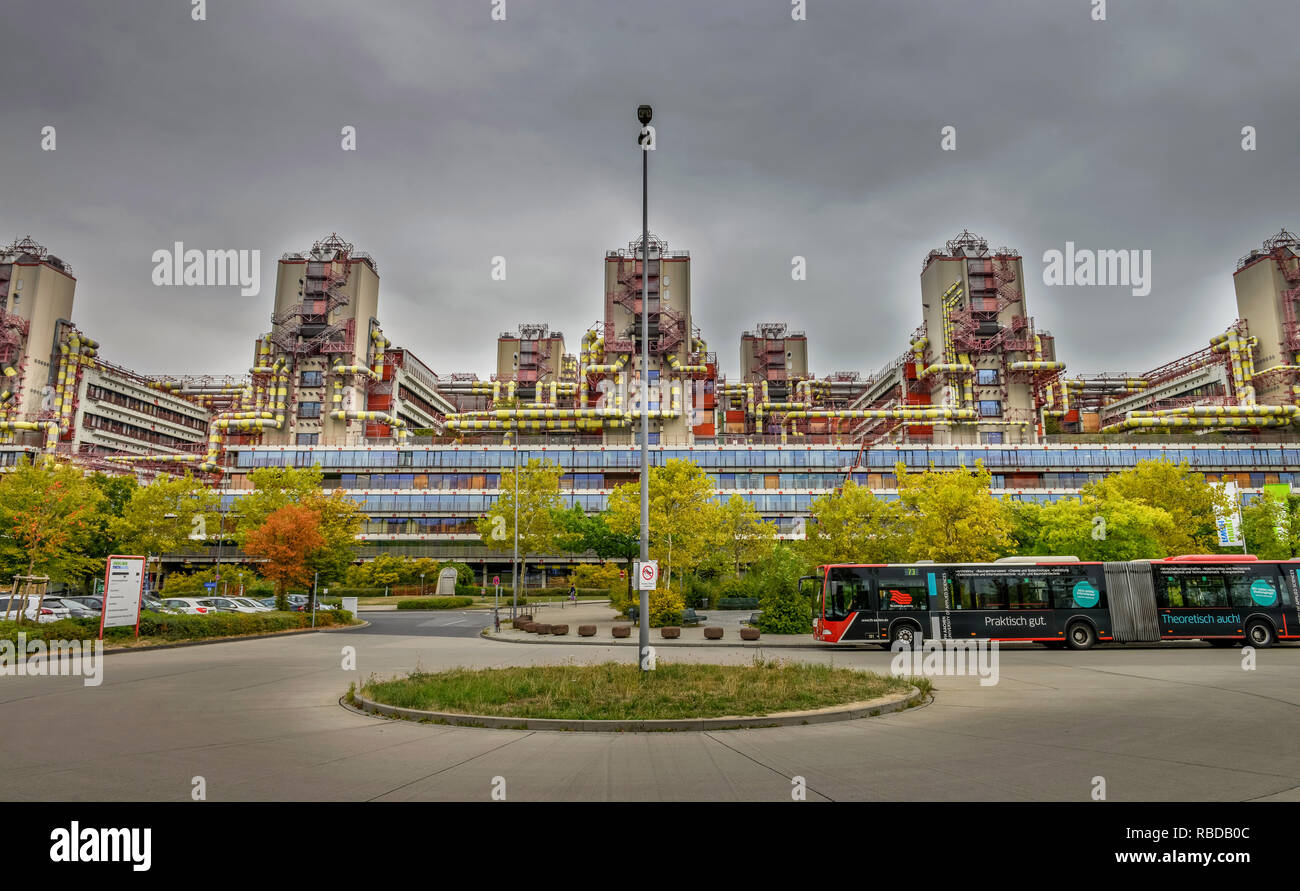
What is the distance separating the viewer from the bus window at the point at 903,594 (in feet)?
76.8

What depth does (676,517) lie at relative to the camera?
3919 centimetres

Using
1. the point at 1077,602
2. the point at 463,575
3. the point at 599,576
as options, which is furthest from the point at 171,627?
the point at 463,575

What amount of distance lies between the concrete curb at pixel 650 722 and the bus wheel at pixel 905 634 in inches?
511

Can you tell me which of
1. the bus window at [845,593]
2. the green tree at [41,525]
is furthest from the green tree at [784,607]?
the green tree at [41,525]

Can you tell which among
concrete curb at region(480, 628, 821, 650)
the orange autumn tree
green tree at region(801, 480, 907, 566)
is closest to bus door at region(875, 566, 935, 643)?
concrete curb at region(480, 628, 821, 650)

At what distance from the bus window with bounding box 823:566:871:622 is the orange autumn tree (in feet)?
79.5

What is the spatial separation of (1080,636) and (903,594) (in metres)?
5.74

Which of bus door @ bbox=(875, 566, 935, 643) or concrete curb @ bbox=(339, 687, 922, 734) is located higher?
bus door @ bbox=(875, 566, 935, 643)

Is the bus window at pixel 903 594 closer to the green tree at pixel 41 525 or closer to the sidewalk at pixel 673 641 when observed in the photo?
the sidewalk at pixel 673 641

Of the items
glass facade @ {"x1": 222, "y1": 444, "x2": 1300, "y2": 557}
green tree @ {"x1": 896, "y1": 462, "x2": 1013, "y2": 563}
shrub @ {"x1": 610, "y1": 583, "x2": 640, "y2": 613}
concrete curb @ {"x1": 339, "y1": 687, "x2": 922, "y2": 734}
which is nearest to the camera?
concrete curb @ {"x1": 339, "y1": 687, "x2": 922, "y2": 734}

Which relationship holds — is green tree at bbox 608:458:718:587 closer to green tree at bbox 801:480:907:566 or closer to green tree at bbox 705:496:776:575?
green tree at bbox 705:496:776:575

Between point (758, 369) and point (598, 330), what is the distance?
39571mm

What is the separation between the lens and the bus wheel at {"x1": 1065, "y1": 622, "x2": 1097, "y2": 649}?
22.9 m

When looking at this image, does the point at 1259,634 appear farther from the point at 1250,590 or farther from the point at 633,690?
the point at 633,690
